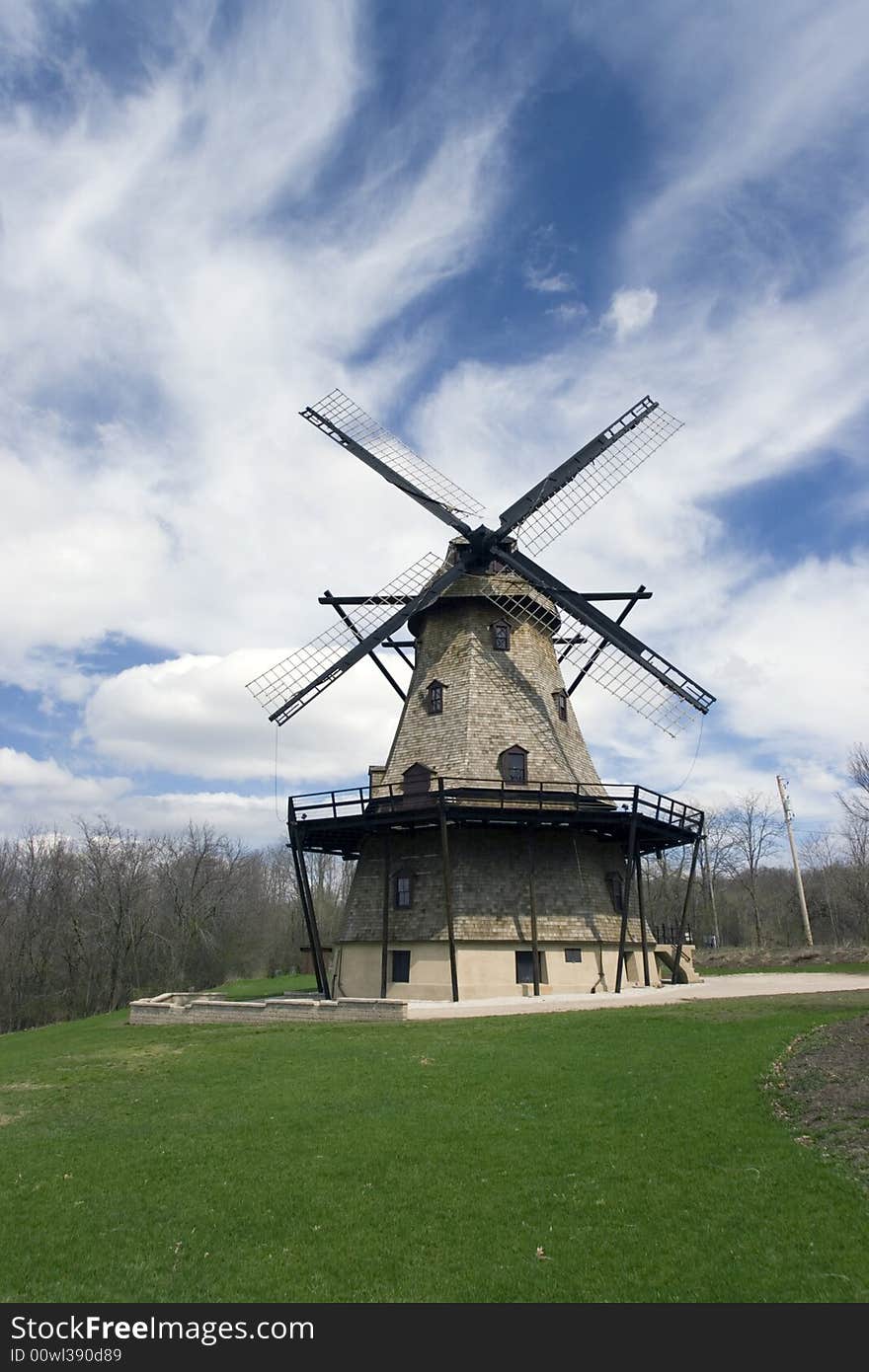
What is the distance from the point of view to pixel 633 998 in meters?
20.5

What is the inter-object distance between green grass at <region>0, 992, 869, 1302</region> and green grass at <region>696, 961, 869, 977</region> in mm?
17744

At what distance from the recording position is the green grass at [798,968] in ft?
93.3

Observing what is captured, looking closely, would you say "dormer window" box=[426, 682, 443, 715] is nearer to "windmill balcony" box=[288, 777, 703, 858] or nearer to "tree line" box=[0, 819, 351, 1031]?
"windmill balcony" box=[288, 777, 703, 858]

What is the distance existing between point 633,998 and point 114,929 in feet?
115

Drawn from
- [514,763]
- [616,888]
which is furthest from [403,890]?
[616,888]

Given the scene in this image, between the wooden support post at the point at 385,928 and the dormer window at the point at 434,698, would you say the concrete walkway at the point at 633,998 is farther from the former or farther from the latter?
the dormer window at the point at 434,698

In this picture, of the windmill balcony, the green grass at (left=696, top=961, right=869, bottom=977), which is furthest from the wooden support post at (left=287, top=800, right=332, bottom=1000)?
the green grass at (left=696, top=961, right=869, bottom=977)

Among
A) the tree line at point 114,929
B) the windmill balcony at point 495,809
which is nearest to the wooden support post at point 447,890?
the windmill balcony at point 495,809

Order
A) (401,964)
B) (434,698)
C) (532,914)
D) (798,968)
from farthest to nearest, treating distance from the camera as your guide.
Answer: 1. (798,968)
2. (434,698)
3. (401,964)
4. (532,914)

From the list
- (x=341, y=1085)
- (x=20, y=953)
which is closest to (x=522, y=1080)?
(x=341, y=1085)

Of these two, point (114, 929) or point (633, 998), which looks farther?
point (114, 929)

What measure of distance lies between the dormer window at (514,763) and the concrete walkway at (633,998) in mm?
5840

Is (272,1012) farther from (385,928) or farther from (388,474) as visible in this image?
(388,474)
